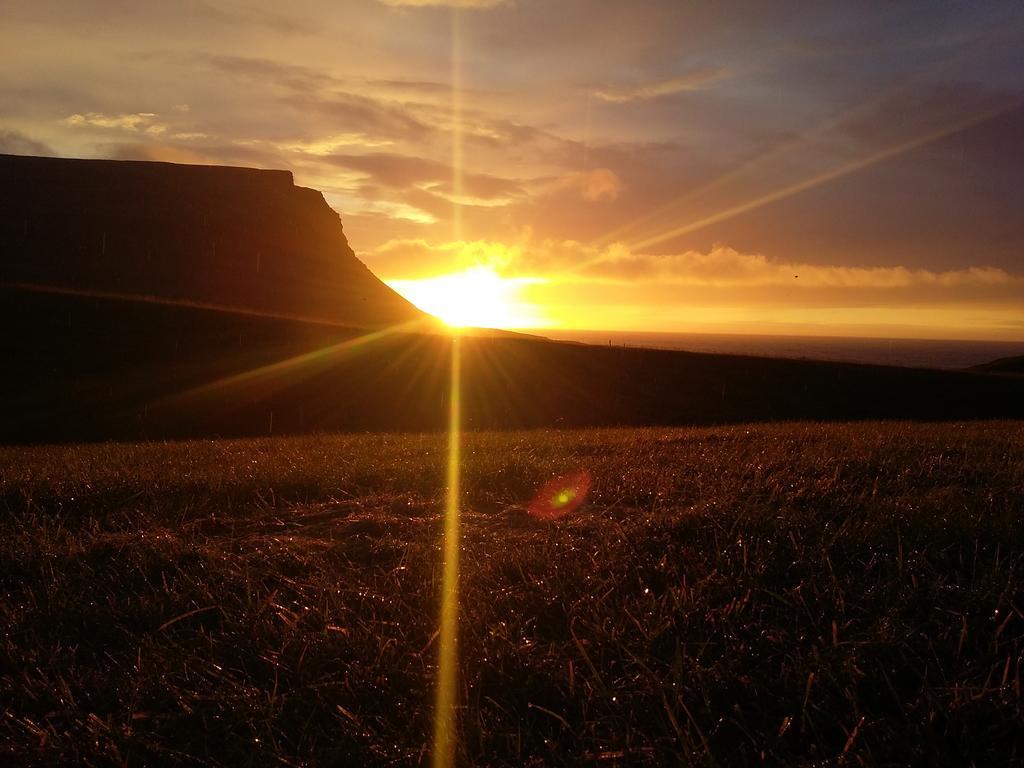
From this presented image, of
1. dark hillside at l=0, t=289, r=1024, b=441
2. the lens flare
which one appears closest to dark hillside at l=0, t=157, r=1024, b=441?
dark hillside at l=0, t=289, r=1024, b=441

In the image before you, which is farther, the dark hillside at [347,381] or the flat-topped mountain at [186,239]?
the flat-topped mountain at [186,239]

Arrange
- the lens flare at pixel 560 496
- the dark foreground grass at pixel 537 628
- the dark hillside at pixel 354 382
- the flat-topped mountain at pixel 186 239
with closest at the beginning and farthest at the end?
the dark foreground grass at pixel 537 628 < the lens flare at pixel 560 496 < the dark hillside at pixel 354 382 < the flat-topped mountain at pixel 186 239

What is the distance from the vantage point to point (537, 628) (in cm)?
311

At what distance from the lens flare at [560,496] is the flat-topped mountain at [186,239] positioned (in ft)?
181

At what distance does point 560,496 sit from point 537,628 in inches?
94.3

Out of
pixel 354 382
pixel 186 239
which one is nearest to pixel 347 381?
pixel 354 382

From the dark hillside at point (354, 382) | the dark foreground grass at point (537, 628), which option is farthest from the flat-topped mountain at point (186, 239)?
the dark foreground grass at point (537, 628)

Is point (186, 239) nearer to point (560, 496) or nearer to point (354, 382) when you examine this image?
point (354, 382)

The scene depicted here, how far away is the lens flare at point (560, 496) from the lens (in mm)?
5051

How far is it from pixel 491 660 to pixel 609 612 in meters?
0.61

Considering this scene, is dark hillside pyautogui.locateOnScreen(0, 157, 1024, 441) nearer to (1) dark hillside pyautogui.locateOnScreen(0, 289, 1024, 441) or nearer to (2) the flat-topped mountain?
(1) dark hillside pyautogui.locateOnScreen(0, 289, 1024, 441)

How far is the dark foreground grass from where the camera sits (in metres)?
2.35

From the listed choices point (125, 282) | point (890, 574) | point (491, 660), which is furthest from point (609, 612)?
point (125, 282)

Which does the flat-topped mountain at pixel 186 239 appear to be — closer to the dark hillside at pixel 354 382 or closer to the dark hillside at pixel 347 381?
the dark hillside at pixel 347 381
